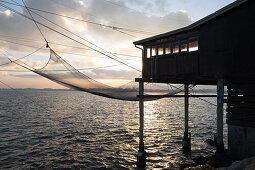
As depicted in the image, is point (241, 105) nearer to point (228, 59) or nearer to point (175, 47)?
point (228, 59)

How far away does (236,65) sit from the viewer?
1054cm

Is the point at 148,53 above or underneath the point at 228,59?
above

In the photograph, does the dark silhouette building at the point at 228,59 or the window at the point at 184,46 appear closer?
the dark silhouette building at the point at 228,59

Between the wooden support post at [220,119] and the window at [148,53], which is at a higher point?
the window at [148,53]

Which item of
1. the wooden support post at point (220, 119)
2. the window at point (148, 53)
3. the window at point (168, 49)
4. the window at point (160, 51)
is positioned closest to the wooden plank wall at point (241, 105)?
the wooden support post at point (220, 119)

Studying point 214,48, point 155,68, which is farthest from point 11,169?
point 214,48

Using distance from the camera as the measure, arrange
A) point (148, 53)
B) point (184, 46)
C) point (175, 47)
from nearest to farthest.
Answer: point (184, 46)
point (175, 47)
point (148, 53)

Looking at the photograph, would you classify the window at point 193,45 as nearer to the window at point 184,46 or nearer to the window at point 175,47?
the window at point 184,46

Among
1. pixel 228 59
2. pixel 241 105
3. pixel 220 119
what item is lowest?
pixel 220 119

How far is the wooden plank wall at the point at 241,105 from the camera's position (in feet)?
35.6

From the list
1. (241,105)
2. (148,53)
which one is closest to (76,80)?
(148,53)

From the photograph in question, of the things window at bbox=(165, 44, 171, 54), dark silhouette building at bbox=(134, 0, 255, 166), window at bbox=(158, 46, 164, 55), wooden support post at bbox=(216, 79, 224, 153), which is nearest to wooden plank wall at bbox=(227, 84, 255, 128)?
dark silhouette building at bbox=(134, 0, 255, 166)

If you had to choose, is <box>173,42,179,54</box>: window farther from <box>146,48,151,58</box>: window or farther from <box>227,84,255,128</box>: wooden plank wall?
<box>227,84,255,128</box>: wooden plank wall

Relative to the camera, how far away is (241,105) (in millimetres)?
11250
